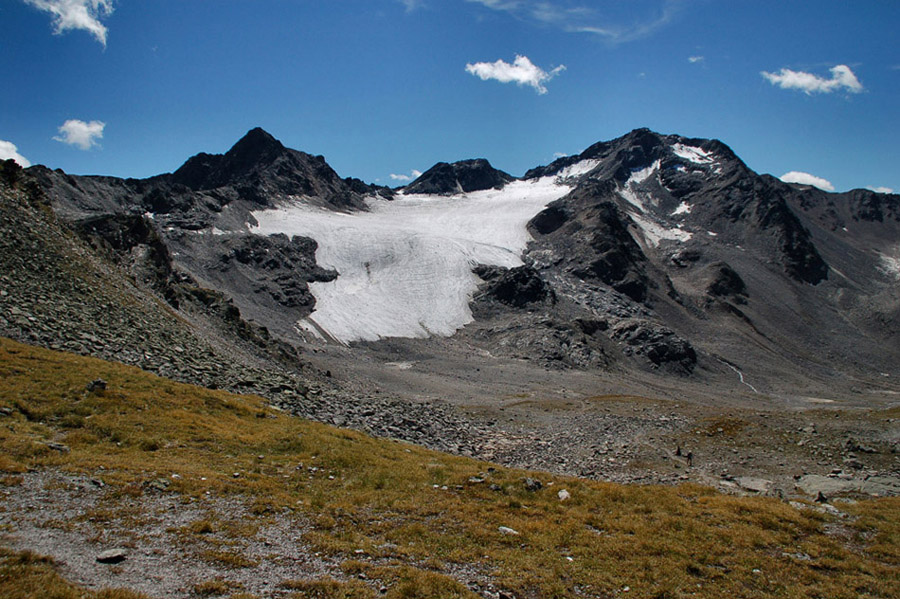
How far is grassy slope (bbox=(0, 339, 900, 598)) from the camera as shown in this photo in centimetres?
1212

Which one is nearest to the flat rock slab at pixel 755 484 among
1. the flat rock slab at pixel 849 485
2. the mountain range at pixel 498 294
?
the flat rock slab at pixel 849 485

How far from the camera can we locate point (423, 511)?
52.6ft

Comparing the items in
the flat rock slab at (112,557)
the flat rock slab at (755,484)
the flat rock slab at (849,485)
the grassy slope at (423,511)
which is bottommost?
the flat rock slab at (755,484)

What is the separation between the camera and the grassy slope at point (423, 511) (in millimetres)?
12117

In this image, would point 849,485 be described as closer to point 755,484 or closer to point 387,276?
point 755,484

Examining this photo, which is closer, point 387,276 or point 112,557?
point 112,557

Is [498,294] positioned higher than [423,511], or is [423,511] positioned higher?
[498,294]

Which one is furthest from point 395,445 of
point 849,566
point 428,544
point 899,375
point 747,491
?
point 899,375

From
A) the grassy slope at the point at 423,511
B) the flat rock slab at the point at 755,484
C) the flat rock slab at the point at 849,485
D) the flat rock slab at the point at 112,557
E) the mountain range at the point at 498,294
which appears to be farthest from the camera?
the mountain range at the point at 498,294

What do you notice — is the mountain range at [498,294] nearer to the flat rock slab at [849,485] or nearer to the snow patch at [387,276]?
the snow patch at [387,276]

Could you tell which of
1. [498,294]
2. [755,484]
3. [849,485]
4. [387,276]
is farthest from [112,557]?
[387,276]

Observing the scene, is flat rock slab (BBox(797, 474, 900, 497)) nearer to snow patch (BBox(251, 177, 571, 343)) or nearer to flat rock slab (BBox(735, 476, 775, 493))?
flat rock slab (BBox(735, 476, 775, 493))

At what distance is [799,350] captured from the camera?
15675cm

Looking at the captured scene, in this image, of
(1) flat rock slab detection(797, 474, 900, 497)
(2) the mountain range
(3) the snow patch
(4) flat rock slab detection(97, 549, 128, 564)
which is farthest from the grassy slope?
(3) the snow patch
